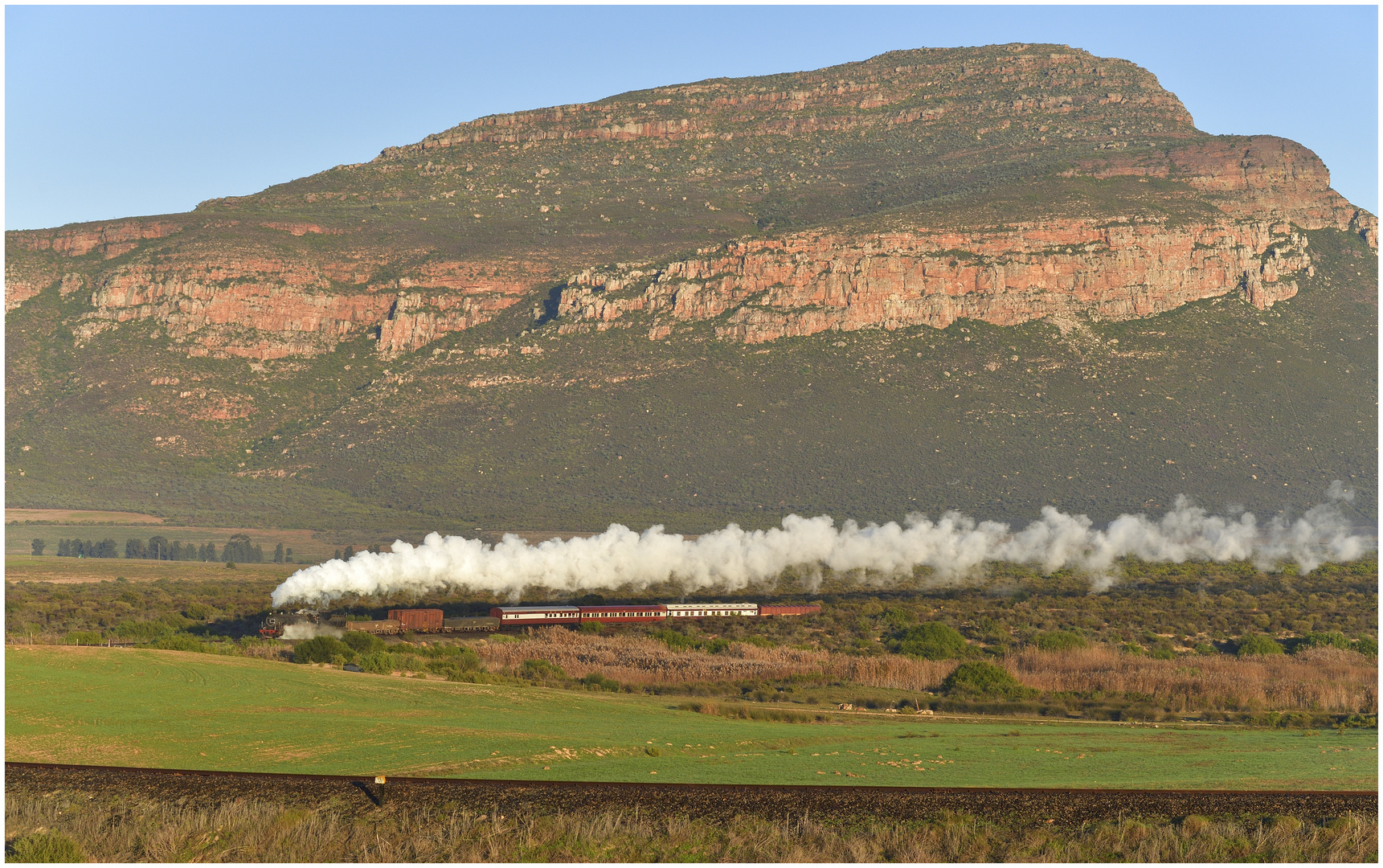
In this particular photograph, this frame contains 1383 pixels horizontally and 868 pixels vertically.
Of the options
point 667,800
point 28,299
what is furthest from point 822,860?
point 28,299

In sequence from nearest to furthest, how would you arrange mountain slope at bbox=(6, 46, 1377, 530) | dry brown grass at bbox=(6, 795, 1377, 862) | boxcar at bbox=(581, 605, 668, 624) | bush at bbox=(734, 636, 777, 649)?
dry brown grass at bbox=(6, 795, 1377, 862) → bush at bbox=(734, 636, 777, 649) → boxcar at bbox=(581, 605, 668, 624) → mountain slope at bbox=(6, 46, 1377, 530)

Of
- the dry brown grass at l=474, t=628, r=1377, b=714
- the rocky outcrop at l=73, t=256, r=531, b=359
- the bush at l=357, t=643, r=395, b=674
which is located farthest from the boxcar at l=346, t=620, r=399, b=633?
the rocky outcrop at l=73, t=256, r=531, b=359

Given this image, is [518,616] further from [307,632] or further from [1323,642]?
[1323,642]

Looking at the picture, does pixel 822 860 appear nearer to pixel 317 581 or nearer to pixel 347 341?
pixel 317 581

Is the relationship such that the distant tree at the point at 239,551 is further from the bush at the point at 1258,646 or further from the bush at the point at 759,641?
the bush at the point at 1258,646

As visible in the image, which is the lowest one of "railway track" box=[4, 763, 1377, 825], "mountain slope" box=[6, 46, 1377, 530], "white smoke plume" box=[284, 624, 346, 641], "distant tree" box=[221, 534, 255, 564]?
"railway track" box=[4, 763, 1377, 825]

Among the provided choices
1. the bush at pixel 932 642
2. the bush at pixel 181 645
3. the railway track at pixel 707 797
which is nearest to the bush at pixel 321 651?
the bush at pixel 181 645

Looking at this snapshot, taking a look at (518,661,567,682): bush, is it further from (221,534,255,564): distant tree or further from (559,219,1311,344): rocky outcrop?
(559,219,1311,344): rocky outcrop

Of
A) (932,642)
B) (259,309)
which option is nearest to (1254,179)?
(259,309)
